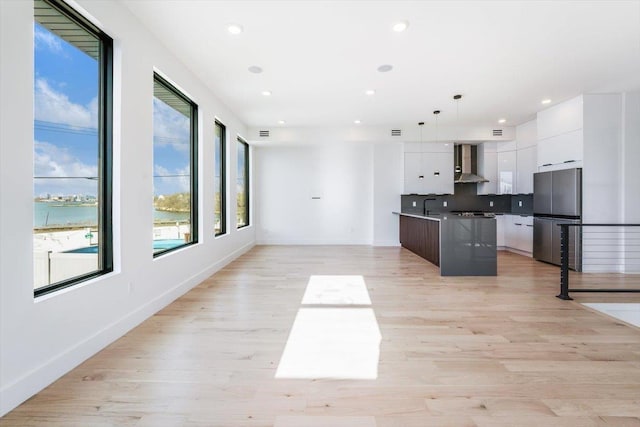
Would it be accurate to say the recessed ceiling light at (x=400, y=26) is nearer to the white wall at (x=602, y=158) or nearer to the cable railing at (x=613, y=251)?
the white wall at (x=602, y=158)

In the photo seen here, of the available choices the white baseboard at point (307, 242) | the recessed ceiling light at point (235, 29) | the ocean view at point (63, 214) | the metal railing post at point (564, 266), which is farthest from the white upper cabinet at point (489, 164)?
the ocean view at point (63, 214)

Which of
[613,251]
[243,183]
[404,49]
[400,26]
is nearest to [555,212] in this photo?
[613,251]

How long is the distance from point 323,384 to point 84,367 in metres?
1.64

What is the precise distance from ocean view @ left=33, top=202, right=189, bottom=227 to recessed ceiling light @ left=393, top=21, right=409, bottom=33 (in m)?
3.18

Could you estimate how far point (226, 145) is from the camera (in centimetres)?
571

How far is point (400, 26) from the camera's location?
2.97 meters

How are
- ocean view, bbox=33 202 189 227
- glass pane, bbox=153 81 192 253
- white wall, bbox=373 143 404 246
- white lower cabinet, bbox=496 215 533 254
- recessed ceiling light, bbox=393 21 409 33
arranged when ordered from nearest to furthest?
1. ocean view, bbox=33 202 189 227
2. recessed ceiling light, bbox=393 21 409 33
3. glass pane, bbox=153 81 192 253
4. white lower cabinet, bbox=496 215 533 254
5. white wall, bbox=373 143 404 246

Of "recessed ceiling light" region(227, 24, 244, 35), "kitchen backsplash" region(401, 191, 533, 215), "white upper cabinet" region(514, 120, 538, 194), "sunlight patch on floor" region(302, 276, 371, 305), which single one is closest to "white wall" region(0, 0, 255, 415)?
"recessed ceiling light" region(227, 24, 244, 35)

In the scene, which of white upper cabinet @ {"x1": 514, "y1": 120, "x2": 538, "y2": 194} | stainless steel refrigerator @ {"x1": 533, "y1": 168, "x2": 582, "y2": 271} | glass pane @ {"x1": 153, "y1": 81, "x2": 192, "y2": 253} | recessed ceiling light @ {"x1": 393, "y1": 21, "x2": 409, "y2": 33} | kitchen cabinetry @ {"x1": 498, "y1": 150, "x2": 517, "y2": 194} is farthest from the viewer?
kitchen cabinetry @ {"x1": 498, "y1": 150, "x2": 517, "y2": 194}

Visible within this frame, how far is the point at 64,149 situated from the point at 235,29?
189 centimetres

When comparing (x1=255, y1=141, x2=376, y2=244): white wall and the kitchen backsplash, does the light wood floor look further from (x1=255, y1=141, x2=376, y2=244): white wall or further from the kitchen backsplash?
(x1=255, y1=141, x2=376, y2=244): white wall

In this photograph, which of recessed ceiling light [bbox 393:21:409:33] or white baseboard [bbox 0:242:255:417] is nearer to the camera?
white baseboard [bbox 0:242:255:417]

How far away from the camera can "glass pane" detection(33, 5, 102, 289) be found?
2.02 m

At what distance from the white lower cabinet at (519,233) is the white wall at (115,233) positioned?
626cm
